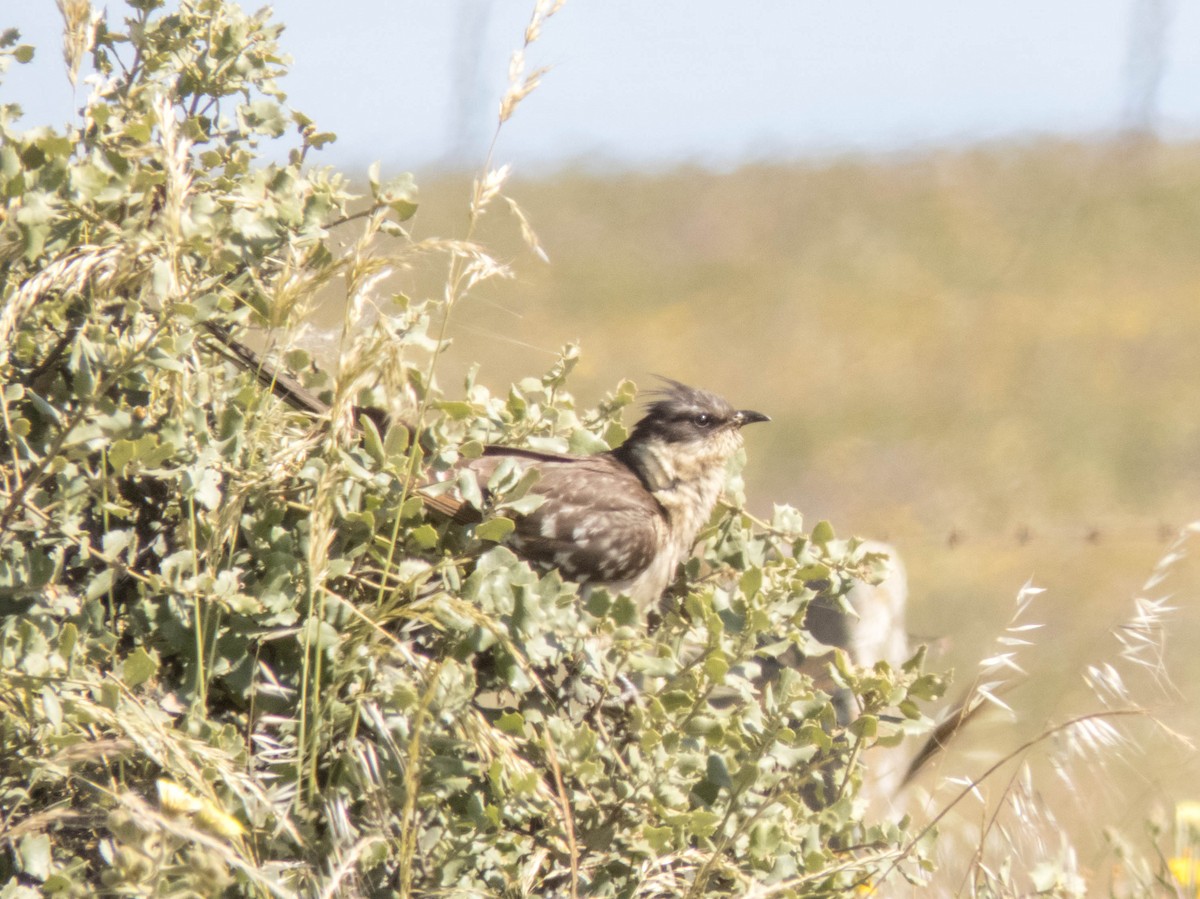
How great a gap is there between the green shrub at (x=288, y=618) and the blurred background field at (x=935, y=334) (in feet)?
20.9

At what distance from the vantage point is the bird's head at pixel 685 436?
5453 millimetres

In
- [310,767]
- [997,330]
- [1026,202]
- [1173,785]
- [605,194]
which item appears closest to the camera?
[310,767]

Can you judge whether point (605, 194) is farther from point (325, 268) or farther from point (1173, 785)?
point (325, 268)

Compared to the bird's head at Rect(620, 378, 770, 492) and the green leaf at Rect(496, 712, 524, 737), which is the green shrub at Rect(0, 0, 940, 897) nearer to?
the green leaf at Rect(496, 712, 524, 737)

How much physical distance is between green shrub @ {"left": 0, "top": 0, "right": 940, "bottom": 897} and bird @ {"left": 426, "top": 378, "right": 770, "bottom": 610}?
1.03 meters

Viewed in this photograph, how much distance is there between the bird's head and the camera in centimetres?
545

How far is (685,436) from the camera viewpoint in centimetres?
555

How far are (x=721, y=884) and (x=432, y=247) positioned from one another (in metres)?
1.63

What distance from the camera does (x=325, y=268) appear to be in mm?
2703

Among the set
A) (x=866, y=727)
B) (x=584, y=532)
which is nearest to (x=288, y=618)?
(x=866, y=727)

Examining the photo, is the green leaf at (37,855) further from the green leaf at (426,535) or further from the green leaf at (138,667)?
the green leaf at (426,535)

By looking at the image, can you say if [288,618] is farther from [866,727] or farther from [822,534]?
[822,534]

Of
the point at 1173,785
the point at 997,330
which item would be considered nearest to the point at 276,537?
the point at 1173,785

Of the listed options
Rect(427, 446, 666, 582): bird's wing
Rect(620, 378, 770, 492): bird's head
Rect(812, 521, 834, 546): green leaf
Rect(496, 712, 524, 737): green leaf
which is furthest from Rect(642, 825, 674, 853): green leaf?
Rect(620, 378, 770, 492): bird's head
